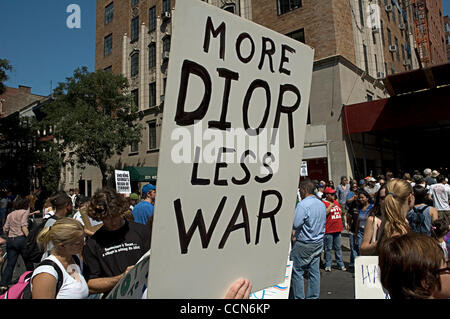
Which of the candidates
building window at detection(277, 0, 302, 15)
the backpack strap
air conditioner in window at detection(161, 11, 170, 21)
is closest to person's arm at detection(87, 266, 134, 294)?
the backpack strap

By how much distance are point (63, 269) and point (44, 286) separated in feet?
0.54

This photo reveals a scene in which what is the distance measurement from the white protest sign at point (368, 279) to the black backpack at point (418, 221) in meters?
1.68

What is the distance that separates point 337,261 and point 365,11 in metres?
17.8

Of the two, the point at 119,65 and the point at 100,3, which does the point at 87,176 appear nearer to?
the point at 119,65

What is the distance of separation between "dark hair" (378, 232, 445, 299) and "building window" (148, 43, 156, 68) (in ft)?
83.0

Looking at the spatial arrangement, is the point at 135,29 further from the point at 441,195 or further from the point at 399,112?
the point at 441,195

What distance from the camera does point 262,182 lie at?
4.77ft

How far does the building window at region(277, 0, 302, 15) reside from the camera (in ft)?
57.4

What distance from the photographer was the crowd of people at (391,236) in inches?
54.7

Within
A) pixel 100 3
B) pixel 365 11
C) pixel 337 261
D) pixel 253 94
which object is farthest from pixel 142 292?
pixel 100 3

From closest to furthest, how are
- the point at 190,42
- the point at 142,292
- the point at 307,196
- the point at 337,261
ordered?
the point at 190,42, the point at 142,292, the point at 307,196, the point at 337,261

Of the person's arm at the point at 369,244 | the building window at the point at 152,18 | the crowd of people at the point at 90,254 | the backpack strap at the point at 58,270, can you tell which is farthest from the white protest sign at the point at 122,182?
the building window at the point at 152,18

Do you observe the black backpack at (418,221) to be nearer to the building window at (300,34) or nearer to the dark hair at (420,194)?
the dark hair at (420,194)

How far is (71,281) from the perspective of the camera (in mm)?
2102
